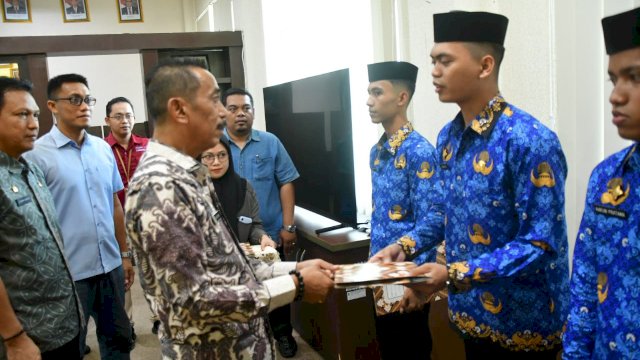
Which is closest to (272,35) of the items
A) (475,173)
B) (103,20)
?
(475,173)

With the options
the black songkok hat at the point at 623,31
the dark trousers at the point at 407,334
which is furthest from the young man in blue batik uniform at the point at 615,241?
the dark trousers at the point at 407,334

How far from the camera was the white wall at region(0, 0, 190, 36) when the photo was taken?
7.29 metres

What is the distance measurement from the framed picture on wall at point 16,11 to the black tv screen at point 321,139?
548cm

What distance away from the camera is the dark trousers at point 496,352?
4.58 feet

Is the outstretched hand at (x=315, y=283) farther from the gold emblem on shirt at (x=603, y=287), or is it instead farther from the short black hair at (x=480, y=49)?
the short black hair at (x=480, y=49)

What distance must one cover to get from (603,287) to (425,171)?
983 mm

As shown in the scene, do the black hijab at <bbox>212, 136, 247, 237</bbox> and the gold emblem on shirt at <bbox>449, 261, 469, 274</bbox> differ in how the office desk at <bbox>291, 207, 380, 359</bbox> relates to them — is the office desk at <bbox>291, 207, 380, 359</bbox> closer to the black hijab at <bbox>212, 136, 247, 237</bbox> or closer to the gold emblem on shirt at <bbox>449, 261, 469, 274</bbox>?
the black hijab at <bbox>212, 136, 247, 237</bbox>

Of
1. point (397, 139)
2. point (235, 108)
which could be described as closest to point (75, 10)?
point (235, 108)

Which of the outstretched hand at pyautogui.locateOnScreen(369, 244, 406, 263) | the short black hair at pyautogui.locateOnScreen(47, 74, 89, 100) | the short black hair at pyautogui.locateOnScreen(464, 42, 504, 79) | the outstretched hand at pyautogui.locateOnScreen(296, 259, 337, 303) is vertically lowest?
the outstretched hand at pyautogui.locateOnScreen(369, 244, 406, 263)

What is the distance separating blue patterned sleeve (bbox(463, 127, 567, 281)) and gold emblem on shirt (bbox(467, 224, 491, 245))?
73 mm

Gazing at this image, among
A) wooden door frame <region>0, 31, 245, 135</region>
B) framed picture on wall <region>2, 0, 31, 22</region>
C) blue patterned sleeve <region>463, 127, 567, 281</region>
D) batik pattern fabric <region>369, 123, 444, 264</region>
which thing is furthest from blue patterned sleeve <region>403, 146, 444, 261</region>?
framed picture on wall <region>2, 0, 31, 22</region>

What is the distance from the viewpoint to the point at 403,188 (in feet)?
6.73

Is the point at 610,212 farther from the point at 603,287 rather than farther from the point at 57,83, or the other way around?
the point at 57,83

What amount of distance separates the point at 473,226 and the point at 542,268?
209mm
